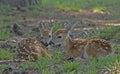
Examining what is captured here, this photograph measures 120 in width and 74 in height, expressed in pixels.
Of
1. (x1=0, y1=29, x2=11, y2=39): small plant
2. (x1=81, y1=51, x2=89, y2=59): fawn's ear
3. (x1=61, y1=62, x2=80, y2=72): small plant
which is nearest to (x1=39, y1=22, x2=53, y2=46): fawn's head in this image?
(x1=81, y1=51, x2=89, y2=59): fawn's ear

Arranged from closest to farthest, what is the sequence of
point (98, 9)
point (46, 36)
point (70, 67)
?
point (70, 67) → point (46, 36) → point (98, 9)

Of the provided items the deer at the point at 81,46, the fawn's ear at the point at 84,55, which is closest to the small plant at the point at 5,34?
the deer at the point at 81,46

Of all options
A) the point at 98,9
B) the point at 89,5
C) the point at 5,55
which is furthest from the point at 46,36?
the point at 89,5

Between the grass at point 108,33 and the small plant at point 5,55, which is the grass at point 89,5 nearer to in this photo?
the grass at point 108,33

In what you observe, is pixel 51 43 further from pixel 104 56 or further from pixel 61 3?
pixel 61 3

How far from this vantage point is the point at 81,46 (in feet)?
29.0

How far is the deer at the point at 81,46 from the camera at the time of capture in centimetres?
864

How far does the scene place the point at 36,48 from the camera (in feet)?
29.0

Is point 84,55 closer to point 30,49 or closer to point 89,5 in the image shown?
point 30,49

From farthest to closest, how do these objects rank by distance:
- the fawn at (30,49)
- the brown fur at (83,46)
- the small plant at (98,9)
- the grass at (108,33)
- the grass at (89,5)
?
1. the grass at (89,5)
2. the small plant at (98,9)
3. the grass at (108,33)
4. the fawn at (30,49)
5. the brown fur at (83,46)

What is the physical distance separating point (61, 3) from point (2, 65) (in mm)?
11711

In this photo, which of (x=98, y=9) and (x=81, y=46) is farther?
(x=98, y=9)

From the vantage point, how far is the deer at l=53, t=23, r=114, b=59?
8.64 m

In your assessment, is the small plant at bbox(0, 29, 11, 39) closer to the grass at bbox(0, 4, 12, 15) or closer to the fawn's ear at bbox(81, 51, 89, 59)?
the fawn's ear at bbox(81, 51, 89, 59)
